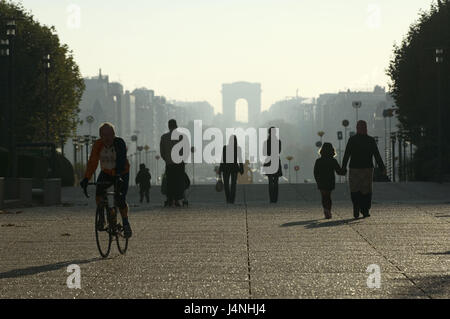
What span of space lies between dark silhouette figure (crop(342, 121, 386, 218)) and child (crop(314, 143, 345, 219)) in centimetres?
39

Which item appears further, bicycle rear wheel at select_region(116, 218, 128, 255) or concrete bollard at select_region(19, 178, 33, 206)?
concrete bollard at select_region(19, 178, 33, 206)

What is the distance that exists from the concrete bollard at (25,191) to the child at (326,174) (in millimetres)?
9272

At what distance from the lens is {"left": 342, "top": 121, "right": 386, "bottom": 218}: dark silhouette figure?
18250 millimetres

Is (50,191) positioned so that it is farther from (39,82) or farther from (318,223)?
(39,82)

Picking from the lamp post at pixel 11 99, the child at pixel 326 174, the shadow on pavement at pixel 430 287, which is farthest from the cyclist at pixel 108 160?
the lamp post at pixel 11 99

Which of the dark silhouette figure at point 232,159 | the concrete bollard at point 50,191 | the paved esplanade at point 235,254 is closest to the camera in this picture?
the paved esplanade at point 235,254

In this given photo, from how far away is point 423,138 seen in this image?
50.8 meters

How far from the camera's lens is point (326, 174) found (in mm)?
19047

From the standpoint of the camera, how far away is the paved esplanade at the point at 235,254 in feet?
30.3

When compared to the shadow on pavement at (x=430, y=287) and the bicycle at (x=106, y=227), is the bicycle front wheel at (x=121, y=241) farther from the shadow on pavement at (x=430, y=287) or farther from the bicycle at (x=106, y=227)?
the shadow on pavement at (x=430, y=287)

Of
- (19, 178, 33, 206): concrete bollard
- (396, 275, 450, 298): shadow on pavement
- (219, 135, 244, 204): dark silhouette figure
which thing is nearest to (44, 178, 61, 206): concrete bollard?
(19, 178, 33, 206): concrete bollard

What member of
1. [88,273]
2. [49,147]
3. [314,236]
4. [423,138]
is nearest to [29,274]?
[88,273]

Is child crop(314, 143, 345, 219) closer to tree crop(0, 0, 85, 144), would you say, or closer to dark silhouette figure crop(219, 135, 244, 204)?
dark silhouette figure crop(219, 135, 244, 204)
